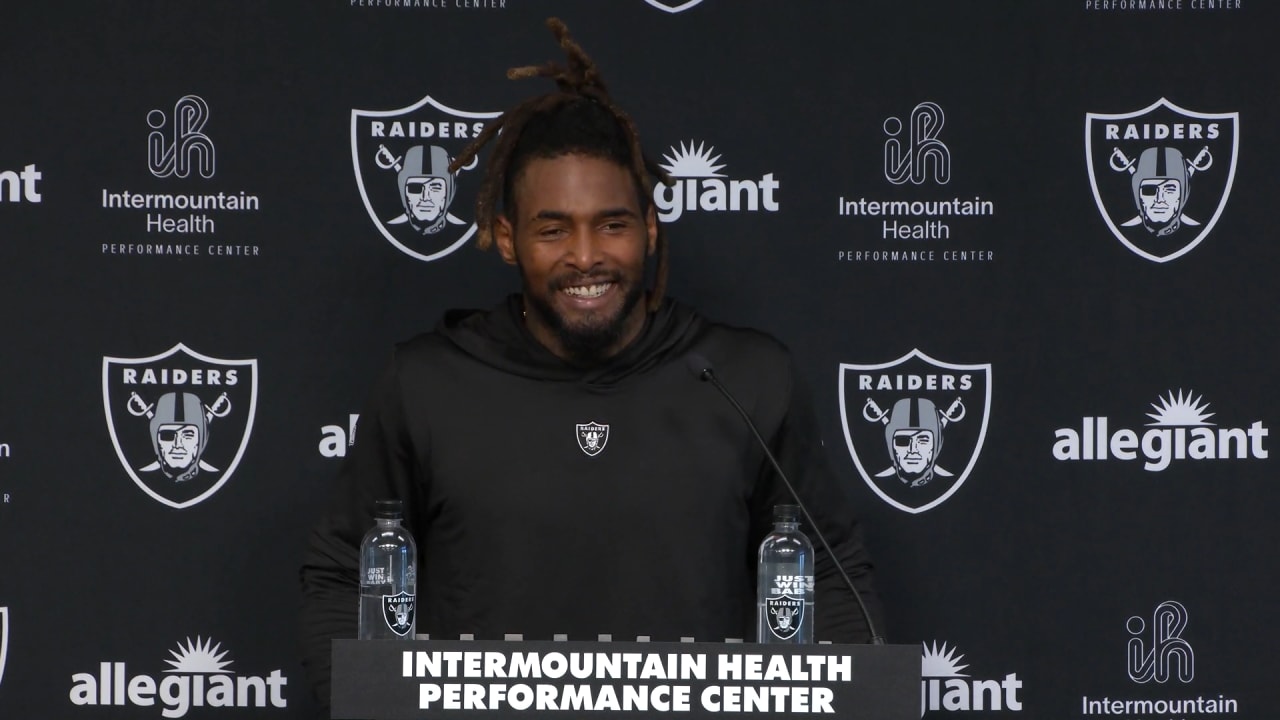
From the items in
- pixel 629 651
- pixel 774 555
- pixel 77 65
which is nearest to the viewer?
pixel 629 651

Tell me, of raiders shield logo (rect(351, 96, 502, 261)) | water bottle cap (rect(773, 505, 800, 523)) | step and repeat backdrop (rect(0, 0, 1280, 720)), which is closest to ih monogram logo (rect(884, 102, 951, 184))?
step and repeat backdrop (rect(0, 0, 1280, 720))

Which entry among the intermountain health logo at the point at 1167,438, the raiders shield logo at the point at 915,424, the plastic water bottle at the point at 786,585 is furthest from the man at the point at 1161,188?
the plastic water bottle at the point at 786,585

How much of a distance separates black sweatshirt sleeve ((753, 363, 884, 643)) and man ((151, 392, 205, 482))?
1.17 meters

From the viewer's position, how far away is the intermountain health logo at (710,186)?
2.92 m

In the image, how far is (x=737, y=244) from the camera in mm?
2930

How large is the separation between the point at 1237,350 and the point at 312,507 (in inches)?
73.7

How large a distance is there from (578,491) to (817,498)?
402 millimetres

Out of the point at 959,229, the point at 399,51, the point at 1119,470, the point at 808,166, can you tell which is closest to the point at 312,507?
the point at 399,51

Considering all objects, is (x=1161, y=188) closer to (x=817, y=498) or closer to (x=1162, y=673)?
(x=1162, y=673)

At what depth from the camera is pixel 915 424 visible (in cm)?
295

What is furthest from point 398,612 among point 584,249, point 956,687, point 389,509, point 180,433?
point 956,687

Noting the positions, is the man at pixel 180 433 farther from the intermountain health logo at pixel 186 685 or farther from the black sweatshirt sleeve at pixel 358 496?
the black sweatshirt sleeve at pixel 358 496

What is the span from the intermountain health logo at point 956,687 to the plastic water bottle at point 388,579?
3.85ft

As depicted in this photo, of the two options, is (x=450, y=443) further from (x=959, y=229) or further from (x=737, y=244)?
(x=959, y=229)
